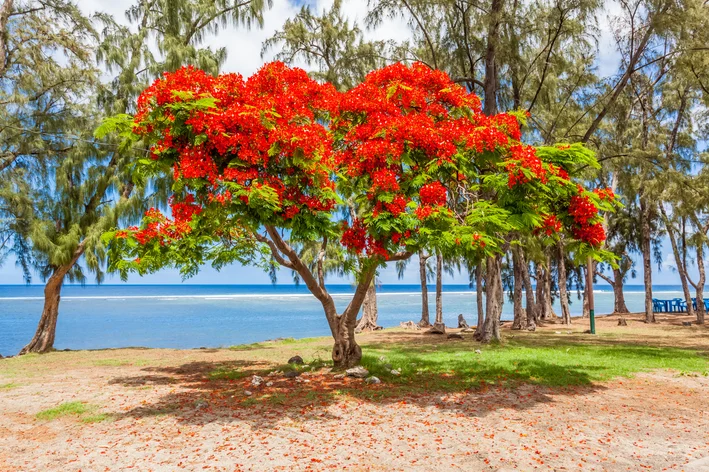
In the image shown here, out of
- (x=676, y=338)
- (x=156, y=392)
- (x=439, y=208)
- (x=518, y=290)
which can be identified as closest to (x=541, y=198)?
(x=439, y=208)

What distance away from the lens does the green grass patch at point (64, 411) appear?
753 centimetres

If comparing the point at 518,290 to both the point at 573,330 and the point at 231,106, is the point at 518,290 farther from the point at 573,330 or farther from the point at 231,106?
the point at 231,106

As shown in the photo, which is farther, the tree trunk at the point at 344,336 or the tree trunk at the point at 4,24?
the tree trunk at the point at 4,24

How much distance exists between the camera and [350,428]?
22.1ft

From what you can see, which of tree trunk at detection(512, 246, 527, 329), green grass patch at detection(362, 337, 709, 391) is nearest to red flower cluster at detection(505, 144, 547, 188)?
green grass patch at detection(362, 337, 709, 391)

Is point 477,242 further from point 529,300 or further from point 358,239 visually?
point 529,300

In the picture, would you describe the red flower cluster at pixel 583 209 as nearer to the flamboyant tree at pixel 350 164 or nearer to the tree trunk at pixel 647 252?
the flamboyant tree at pixel 350 164

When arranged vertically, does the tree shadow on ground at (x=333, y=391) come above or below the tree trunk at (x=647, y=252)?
below

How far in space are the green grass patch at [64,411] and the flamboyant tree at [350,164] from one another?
2.81 metres

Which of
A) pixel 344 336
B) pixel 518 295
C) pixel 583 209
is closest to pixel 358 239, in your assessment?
pixel 344 336

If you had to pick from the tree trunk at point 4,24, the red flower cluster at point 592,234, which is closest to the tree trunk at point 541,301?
the red flower cluster at point 592,234

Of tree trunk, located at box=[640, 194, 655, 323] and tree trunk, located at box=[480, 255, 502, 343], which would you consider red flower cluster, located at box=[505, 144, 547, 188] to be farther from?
tree trunk, located at box=[640, 194, 655, 323]

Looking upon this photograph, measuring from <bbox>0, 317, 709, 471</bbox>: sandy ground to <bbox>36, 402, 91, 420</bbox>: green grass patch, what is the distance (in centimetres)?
16

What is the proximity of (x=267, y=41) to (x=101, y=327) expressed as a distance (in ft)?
95.4
